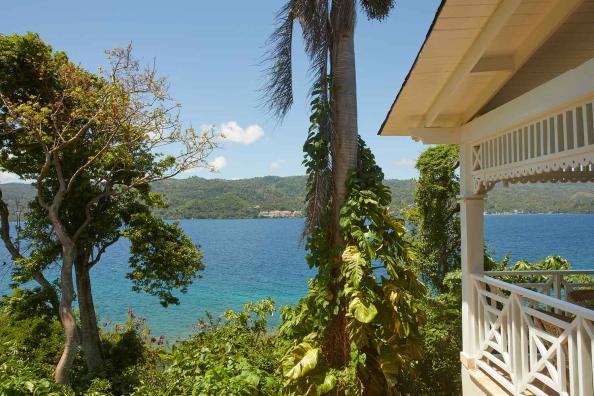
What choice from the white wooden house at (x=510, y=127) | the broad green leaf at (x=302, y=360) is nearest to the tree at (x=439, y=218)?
the white wooden house at (x=510, y=127)

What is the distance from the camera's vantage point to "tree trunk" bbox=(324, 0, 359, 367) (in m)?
6.20

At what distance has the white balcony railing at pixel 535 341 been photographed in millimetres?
3055

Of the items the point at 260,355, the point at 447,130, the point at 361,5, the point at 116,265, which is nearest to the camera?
the point at 447,130

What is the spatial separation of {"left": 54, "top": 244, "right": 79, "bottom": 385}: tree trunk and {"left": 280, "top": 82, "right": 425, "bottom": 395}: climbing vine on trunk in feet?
18.5

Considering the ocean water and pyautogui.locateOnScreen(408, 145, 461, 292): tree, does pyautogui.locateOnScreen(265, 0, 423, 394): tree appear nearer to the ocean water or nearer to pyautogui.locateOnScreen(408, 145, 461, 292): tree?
the ocean water

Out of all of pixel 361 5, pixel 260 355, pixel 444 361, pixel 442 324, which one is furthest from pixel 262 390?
pixel 361 5

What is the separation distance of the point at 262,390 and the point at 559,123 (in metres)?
4.45

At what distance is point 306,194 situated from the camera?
631 cm

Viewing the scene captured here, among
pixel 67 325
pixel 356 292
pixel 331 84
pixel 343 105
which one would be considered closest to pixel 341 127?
pixel 343 105

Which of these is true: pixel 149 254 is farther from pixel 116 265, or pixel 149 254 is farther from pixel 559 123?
pixel 116 265

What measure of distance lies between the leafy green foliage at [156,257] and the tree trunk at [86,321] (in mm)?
1502

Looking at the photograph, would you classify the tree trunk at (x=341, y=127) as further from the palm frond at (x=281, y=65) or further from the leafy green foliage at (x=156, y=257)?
the leafy green foliage at (x=156, y=257)

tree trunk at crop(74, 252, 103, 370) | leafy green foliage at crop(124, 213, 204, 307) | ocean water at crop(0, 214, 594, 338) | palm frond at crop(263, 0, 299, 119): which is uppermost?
palm frond at crop(263, 0, 299, 119)

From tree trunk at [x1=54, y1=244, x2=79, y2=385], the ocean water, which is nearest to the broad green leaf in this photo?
the ocean water
